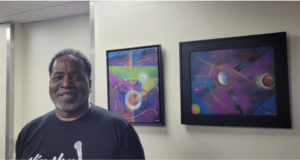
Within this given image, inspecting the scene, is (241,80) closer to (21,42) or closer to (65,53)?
(65,53)

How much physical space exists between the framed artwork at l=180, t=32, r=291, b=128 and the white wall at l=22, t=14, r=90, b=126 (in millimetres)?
807

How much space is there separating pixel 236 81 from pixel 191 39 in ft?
1.20

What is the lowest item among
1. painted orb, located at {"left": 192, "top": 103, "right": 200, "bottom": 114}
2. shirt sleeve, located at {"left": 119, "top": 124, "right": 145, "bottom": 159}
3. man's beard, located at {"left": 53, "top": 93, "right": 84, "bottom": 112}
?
shirt sleeve, located at {"left": 119, "top": 124, "right": 145, "bottom": 159}

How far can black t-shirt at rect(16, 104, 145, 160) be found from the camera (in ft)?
3.75

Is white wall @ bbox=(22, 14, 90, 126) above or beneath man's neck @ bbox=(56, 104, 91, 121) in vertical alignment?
above

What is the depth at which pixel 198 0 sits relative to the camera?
1491 millimetres

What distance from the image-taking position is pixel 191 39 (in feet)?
4.90

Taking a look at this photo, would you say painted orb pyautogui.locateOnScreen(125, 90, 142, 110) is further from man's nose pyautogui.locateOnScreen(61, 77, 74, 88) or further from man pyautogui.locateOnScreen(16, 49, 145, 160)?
man's nose pyautogui.locateOnScreen(61, 77, 74, 88)

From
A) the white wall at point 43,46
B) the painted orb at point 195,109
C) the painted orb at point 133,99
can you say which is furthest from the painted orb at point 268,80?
the white wall at point 43,46

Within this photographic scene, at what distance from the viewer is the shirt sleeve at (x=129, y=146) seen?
3.76ft

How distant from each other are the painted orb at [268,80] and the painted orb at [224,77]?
6.9 inches

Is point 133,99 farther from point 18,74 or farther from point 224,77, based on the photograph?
point 18,74

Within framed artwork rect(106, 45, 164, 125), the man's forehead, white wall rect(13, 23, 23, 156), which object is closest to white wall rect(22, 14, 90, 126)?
white wall rect(13, 23, 23, 156)

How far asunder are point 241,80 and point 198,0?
548mm
